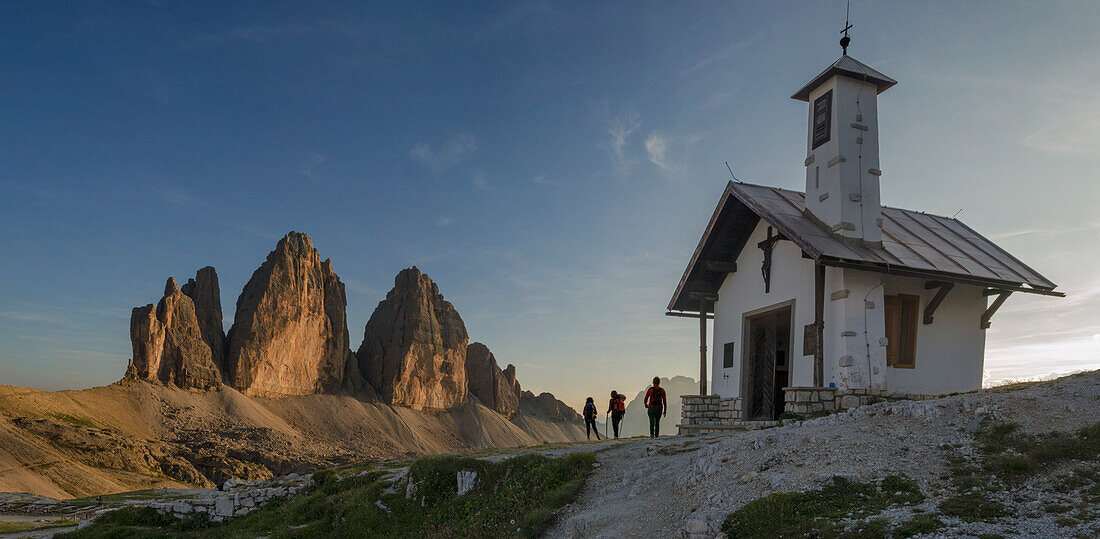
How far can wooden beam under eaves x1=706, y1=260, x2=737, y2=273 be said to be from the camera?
20.4 m

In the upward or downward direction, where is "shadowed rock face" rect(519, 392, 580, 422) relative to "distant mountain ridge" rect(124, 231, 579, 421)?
downward

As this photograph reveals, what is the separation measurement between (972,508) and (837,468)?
5.41ft

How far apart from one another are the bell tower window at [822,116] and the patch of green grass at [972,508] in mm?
12420

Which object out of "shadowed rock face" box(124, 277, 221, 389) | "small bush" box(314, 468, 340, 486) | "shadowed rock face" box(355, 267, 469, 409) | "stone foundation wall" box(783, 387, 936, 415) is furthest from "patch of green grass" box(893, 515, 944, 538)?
"shadowed rock face" box(355, 267, 469, 409)

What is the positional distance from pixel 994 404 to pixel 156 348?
85440 millimetres

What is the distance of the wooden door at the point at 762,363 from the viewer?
20.0 metres

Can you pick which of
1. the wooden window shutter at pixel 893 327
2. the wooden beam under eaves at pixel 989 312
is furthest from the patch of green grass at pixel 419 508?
the wooden beam under eaves at pixel 989 312

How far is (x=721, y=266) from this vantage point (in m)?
20.5

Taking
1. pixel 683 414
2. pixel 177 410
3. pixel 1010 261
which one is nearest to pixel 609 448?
pixel 683 414

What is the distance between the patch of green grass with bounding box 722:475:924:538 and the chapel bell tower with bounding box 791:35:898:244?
1049 cm

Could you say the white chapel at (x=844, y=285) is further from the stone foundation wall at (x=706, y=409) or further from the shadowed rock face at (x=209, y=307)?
the shadowed rock face at (x=209, y=307)

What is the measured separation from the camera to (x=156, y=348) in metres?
77.7

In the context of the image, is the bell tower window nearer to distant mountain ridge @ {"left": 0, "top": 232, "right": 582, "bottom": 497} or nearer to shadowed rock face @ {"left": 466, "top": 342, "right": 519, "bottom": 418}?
distant mountain ridge @ {"left": 0, "top": 232, "right": 582, "bottom": 497}

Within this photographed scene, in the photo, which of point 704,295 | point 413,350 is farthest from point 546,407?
point 704,295
